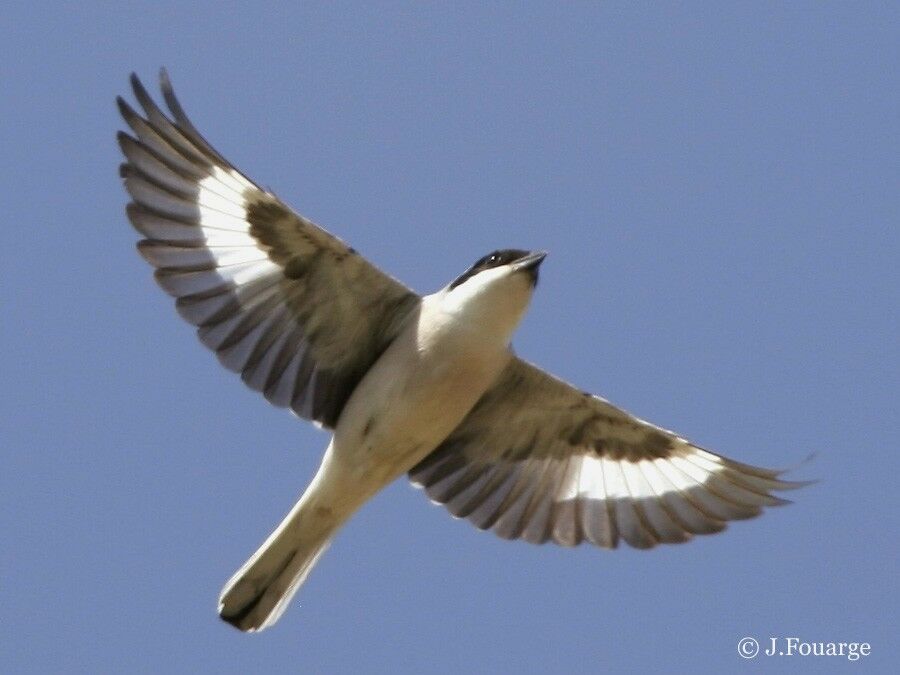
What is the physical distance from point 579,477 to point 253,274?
2495 millimetres

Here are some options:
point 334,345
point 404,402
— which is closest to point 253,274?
point 334,345

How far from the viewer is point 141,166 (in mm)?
10078

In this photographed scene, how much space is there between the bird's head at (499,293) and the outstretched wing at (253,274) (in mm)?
378

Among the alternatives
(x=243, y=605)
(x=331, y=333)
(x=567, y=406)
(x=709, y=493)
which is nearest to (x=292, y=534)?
(x=243, y=605)

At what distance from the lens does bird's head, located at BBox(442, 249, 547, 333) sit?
Answer: 1022 cm

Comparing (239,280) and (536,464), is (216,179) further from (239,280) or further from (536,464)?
(536,464)

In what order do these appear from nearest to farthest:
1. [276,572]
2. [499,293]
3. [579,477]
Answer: [499,293]
[276,572]
[579,477]

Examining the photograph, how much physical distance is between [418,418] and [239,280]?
130 cm

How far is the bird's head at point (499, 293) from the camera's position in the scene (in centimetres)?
1022

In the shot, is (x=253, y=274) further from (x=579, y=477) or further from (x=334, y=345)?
(x=579, y=477)

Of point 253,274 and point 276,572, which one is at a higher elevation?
point 253,274

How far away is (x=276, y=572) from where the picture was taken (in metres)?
10.5

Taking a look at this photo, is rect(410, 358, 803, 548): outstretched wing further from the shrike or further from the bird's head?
the bird's head

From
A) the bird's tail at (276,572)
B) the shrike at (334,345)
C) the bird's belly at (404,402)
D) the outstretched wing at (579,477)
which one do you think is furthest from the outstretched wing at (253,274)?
the outstretched wing at (579,477)
